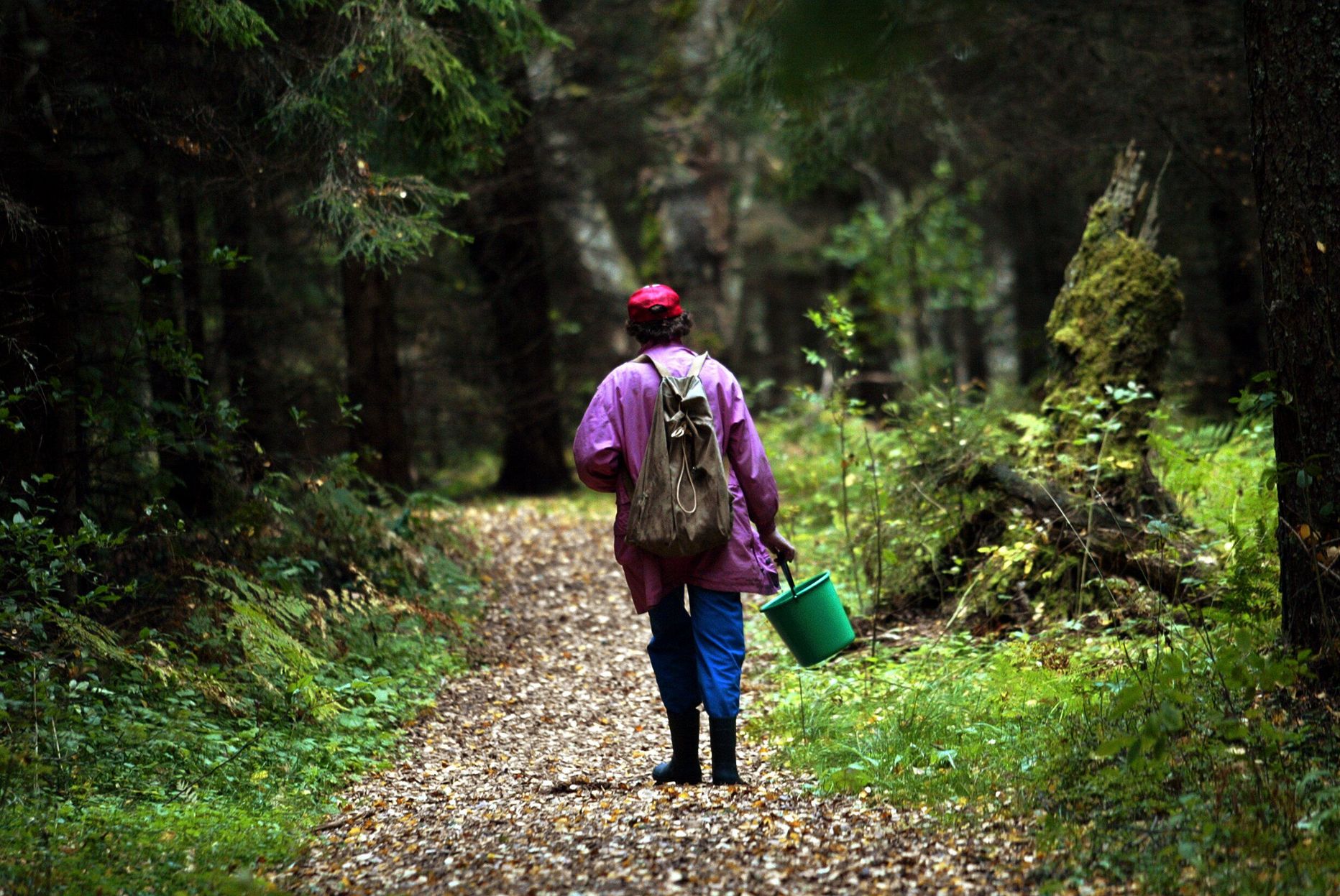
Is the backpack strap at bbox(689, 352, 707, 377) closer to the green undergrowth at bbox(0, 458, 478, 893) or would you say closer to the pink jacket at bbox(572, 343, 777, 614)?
the pink jacket at bbox(572, 343, 777, 614)

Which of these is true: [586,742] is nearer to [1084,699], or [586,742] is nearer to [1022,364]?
[1084,699]

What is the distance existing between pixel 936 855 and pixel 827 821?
53cm

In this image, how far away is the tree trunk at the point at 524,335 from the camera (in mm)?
13062

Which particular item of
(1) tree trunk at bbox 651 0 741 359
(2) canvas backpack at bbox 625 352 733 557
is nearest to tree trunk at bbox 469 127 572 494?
(1) tree trunk at bbox 651 0 741 359

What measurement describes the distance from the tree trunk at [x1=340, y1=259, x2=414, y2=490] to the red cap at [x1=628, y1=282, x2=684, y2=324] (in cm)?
595

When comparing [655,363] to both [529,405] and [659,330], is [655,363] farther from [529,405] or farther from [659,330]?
[529,405]

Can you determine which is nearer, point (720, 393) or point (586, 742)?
point (720, 393)

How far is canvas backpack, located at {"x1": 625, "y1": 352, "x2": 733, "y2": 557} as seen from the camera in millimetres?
4504

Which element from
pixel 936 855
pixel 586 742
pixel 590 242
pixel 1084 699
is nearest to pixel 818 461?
pixel 590 242

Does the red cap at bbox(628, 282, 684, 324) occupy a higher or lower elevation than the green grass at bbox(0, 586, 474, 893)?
higher

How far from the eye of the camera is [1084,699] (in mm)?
4691

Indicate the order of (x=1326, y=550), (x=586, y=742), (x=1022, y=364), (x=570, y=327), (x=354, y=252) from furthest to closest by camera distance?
(x=1022, y=364) < (x=570, y=327) < (x=354, y=252) < (x=586, y=742) < (x=1326, y=550)

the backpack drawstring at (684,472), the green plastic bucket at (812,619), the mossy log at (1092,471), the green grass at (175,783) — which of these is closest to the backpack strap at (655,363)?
the backpack drawstring at (684,472)

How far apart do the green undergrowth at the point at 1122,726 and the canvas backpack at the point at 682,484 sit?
1.14m
